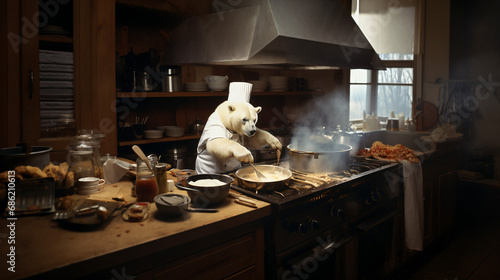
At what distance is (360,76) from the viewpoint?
474 cm

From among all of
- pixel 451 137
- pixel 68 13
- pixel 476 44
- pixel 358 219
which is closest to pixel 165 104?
pixel 68 13

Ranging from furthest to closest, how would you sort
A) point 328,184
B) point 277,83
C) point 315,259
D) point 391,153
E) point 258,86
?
point 277,83 < point 258,86 < point 391,153 < point 328,184 < point 315,259

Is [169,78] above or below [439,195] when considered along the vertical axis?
above

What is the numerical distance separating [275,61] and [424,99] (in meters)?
3.15

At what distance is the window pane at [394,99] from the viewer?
15.1 ft

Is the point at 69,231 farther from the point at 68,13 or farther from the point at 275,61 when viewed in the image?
the point at 68,13

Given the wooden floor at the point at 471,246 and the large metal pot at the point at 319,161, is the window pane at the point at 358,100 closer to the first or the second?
the wooden floor at the point at 471,246

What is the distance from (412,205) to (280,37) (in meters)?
1.62

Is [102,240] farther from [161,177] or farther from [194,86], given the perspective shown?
[194,86]

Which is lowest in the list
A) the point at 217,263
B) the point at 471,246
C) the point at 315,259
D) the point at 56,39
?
the point at 471,246

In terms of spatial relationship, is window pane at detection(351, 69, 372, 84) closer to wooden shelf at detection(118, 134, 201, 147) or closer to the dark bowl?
wooden shelf at detection(118, 134, 201, 147)

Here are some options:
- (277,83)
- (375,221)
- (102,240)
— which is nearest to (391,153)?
(375,221)

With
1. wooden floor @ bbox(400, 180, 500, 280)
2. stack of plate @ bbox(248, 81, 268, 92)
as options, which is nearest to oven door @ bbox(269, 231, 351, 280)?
wooden floor @ bbox(400, 180, 500, 280)

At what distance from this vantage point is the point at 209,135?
2113 millimetres
